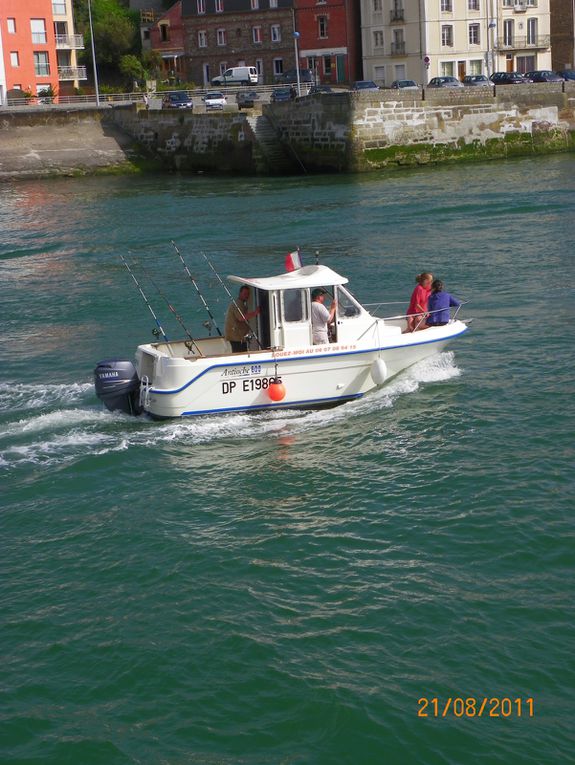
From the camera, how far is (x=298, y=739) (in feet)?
32.2

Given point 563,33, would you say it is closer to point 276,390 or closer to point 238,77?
point 238,77

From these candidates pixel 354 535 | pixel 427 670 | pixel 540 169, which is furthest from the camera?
pixel 540 169

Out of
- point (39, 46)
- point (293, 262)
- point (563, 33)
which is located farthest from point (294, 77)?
point (293, 262)

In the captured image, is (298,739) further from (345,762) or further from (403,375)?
(403,375)

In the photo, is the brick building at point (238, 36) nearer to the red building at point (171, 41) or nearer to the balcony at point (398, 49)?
the red building at point (171, 41)

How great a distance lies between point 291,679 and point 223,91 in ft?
185

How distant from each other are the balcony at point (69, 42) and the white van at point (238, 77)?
11272 mm

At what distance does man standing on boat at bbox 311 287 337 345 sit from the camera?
16828mm

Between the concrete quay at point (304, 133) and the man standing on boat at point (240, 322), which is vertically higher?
the concrete quay at point (304, 133)

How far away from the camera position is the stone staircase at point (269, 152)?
52344mm

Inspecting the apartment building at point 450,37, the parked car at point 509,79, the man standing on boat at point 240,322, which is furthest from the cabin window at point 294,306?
the apartment building at point 450,37

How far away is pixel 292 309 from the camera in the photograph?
55.0 feet

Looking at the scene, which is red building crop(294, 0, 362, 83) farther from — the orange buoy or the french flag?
the orange buoy

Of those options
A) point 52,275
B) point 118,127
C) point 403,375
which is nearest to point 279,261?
point 52,275
